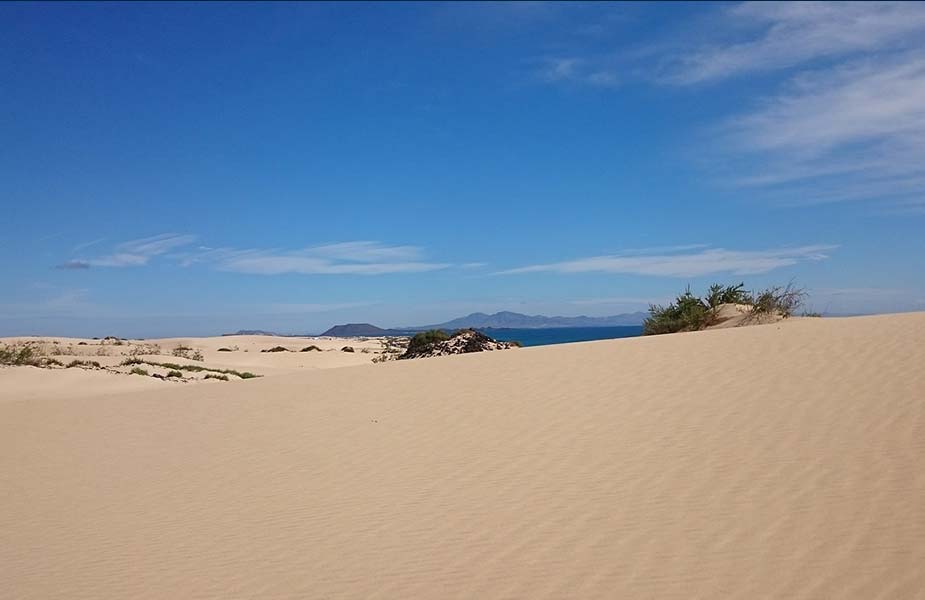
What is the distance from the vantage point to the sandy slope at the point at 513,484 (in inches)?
200

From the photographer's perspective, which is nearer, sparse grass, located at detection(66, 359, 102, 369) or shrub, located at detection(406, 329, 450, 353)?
sparse grass, located at detection(66, 359, 102, 369)

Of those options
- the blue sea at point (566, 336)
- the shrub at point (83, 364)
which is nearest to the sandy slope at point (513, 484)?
the shrub at point (83, 364)

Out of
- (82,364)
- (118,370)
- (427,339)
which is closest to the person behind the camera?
(118,370)

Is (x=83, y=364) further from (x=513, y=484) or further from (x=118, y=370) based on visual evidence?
(x=513, y=484)

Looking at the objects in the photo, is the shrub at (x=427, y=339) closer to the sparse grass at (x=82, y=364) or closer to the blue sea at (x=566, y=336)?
the blue sea at (x=566, y=336)

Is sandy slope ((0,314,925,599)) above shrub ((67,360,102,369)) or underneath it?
underneath

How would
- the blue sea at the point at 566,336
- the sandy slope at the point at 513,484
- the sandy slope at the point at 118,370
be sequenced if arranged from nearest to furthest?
the sandy slope at the point at 513,484, the sandy slope at the point at 118,370, the blue sea at the point at 566,336

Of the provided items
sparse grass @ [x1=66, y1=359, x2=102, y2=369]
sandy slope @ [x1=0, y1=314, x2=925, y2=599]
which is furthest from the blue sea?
sparse grass @ [x1=66, y1=359, x2=102, y2=369]

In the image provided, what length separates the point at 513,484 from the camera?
6.96m

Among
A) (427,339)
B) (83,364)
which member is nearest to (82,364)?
(83,364)

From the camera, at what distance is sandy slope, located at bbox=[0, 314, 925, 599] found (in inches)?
200

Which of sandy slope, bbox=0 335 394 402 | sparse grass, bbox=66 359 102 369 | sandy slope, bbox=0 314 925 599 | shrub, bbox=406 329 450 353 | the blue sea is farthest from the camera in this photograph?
the blue sea

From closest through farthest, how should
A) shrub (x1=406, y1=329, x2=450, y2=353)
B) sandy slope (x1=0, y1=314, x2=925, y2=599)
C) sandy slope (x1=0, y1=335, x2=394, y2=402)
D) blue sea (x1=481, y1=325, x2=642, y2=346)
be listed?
sandy slope (x1=0, y1=314, x2=925, y2=599)
sandy slope (x1=0, y1=335, x2=394, y2=402)
shrub (x1=406, y1=329, x2=450, y2=353)
blue sea (x1=481, y1=325, x2=642, y2=346)

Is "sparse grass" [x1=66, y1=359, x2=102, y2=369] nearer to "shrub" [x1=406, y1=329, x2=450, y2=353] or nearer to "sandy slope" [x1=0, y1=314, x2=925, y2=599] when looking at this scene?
"sandy slope" [x1=0, y1=314, x2=925, y2=599]
